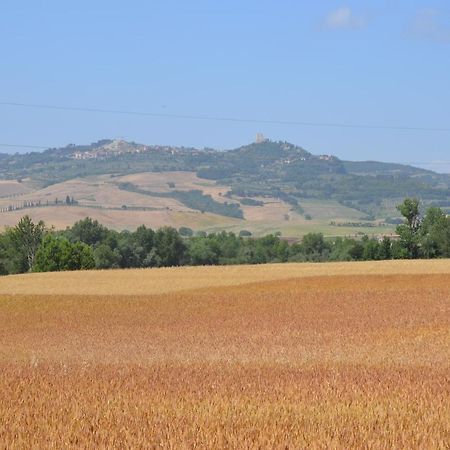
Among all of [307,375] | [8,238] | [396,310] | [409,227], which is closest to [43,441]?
[307,375]

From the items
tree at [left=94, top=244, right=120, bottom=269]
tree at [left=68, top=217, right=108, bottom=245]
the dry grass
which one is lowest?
tree at [left=94, top=244, right=120, bottom=269]

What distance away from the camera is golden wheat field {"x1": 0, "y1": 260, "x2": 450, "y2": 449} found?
9297mm

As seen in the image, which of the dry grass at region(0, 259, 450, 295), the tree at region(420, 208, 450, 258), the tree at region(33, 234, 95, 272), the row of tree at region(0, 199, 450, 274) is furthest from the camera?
the tree at region(420, 208, 450, 258)

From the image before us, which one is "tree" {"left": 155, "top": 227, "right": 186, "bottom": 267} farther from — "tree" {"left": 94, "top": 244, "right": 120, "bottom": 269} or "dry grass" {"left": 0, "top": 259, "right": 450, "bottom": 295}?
"dry grass" {"left": 0, "top": 259, "right": 450, "bottom": 295}

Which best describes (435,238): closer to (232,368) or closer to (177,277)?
(177,277)

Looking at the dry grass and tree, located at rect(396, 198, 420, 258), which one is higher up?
tree, located at rect(396, 198, 420, 258)

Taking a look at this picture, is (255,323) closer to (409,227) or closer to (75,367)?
(75,367)

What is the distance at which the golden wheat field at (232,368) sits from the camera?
30.5 ft

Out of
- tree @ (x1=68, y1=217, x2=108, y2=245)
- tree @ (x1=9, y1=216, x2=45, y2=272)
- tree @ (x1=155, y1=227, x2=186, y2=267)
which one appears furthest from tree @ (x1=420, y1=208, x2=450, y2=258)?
tree @ (x1=68, y1=217, x2=108, y2=245)

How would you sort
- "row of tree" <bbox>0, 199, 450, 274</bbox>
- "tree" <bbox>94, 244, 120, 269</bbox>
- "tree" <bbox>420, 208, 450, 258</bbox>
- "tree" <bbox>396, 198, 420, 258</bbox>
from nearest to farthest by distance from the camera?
"row of tree" <bbox>0, 199, 450, 274</bbox>, "tree" <bbox>396, 198, 420, 258</bbox>, "tree" <bbox>420, 208, 450, 258</bbox>, "tree" <bbox>94, 244, 120, 269</bbox>

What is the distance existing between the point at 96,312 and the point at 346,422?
30503 mm

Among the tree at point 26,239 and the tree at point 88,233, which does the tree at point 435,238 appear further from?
the tree at point 88,233

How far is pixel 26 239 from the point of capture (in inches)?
4550

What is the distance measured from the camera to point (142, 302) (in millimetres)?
43500
